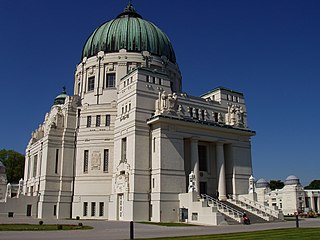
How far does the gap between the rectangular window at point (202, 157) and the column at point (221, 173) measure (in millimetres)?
2097

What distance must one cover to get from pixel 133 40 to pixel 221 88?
17446mm

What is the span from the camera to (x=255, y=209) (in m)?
48.3

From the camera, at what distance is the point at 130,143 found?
50844 mm

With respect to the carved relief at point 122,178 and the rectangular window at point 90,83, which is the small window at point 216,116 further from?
the rectangular window at point 90,83

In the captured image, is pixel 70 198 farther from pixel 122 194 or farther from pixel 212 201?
pixel 212 201

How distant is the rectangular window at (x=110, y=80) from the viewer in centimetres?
6302

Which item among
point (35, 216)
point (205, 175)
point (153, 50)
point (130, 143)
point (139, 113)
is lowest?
point (35, 216)

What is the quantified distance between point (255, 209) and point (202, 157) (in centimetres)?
1143

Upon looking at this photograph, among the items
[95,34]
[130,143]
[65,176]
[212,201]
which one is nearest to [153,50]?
[95,34]

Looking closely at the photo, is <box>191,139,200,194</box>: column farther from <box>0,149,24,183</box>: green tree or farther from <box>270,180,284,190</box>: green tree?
<box>270,180,284,190</box>: green tree

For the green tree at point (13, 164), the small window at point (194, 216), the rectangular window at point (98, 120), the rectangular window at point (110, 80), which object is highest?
the rectangular window at point (110, 80)

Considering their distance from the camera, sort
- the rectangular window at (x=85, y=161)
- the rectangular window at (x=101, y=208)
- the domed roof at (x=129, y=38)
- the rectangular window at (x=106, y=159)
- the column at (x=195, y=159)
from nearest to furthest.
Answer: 1. the column at (x=195, y=159)
2. the rectangular window at (x=101, y=208)
3. the rectangular window at (x=106, y=159)
4. the rectangular window at (x=85, y=161)
5. the domed roof at (x=129, y=38)

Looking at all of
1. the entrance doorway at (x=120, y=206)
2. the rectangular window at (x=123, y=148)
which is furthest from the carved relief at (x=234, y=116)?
the entrance doorway at (x=120, y=206)

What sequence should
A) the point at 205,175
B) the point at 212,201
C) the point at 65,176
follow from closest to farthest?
the point at 212,201 → the point at 205,175 → the point at 65,176
